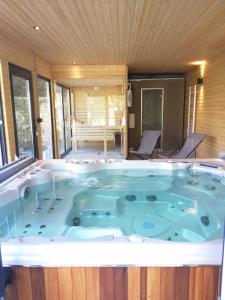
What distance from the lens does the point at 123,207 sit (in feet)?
8.38

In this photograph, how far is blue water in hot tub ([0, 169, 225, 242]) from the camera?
6.50ft

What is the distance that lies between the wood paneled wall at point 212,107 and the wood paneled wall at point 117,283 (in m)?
3.25

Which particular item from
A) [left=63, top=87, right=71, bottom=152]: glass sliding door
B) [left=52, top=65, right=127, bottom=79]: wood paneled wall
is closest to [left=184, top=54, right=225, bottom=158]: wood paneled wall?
[left=52, top=65, right=127, bottom=79]: wood paneled wall

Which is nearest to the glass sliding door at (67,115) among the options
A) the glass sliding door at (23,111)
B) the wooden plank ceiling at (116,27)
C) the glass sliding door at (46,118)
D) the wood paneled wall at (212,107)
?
the glass sliding door at (46,118)

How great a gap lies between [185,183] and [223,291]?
6.92ft

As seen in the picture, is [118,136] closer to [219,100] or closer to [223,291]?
[219,100]

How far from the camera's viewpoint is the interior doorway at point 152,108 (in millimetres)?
6832

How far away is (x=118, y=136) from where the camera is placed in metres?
7.00

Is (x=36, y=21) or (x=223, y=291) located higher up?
(x=36, y=21)

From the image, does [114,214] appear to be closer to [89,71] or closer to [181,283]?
[181,283]

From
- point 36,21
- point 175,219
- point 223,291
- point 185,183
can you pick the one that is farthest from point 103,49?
point 223,291

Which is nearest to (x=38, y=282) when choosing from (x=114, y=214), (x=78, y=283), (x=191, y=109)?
(x=78, y=283)

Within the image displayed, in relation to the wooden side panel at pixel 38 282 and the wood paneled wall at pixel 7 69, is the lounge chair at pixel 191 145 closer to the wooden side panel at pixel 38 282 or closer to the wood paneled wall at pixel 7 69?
the wood paneled wall at pixel 7 69

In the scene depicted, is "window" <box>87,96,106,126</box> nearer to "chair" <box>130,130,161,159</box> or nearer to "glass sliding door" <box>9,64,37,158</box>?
"chair" <box>130,130,161,159</box>
